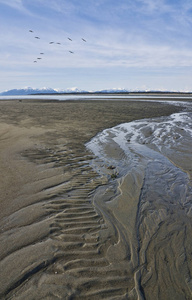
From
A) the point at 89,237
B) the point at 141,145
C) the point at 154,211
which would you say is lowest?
the point at 154,211

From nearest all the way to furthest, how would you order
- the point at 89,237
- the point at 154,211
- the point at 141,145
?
1. the point at 89,237
2. the point at 154,211
3. the point at 141,145

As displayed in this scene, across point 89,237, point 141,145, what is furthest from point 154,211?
point 141,145

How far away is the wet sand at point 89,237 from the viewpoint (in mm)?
3068

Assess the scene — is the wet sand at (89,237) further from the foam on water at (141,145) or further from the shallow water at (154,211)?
the foam on water at (141,145)

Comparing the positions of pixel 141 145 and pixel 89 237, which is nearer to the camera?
pixel 89 237

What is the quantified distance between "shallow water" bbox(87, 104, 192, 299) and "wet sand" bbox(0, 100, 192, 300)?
18 millimetres

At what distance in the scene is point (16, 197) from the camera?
537cm

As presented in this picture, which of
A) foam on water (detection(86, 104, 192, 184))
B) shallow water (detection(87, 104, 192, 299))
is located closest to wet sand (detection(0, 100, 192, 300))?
shallow water (detection(87, 104, 192, 299))

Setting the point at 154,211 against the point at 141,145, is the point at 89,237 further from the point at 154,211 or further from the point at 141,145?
the point at 141,145

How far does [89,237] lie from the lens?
4.09 m

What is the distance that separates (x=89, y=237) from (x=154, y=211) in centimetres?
213

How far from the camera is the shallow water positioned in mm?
3281

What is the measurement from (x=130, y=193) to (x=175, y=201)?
1.36 metres

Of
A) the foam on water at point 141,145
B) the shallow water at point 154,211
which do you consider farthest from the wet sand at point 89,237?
the foam on water at point 141,145
